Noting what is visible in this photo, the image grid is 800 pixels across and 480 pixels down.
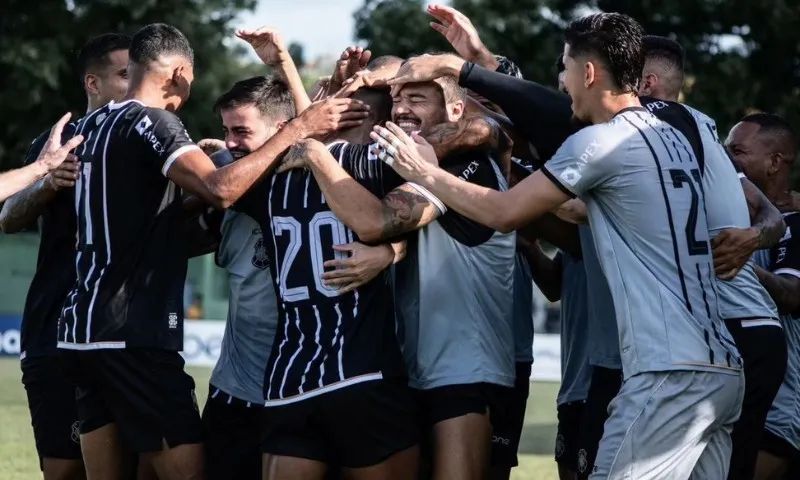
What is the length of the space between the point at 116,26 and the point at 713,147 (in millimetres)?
27846

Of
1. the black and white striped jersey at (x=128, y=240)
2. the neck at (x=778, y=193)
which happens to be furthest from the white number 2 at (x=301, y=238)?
the neck at (x=778, y=193)

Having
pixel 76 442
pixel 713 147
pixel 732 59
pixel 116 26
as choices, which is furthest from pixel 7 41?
pixel 713 147

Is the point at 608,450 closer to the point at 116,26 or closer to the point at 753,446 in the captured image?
the point at 753,446

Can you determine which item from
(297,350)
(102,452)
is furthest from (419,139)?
(102,452)

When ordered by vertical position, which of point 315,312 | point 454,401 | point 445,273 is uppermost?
point 445,273

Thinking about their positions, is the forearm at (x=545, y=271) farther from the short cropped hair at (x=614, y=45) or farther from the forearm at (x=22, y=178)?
the forearm at (x=22, y=178)

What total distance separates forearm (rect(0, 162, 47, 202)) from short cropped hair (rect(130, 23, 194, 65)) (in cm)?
74

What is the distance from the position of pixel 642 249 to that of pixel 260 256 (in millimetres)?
2349

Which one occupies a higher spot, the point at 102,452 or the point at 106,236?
the point at 106,236

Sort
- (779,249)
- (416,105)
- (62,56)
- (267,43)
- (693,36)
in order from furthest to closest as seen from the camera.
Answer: (693,36) → (62,56) → (779,249) → (267,43) → (416,105)

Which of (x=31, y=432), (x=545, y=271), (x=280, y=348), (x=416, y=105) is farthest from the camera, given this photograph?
(x=31, y=432)

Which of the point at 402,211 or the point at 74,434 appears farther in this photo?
the point at 74,434

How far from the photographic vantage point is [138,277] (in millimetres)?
6270

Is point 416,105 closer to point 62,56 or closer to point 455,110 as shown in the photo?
point 455,110
